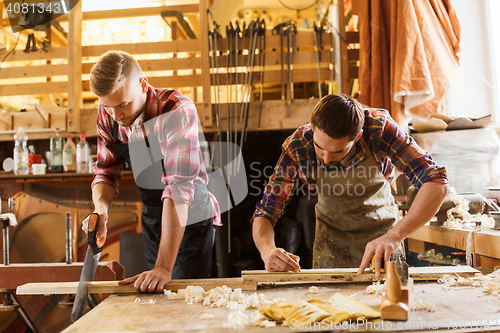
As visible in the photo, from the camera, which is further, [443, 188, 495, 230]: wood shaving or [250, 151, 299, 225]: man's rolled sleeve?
[443, 188, 495, 230]: wood shaving

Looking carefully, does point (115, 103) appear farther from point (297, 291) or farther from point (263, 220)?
point (297, 291)

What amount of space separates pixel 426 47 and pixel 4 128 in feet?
12.1

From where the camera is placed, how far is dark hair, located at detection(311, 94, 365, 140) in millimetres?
1508

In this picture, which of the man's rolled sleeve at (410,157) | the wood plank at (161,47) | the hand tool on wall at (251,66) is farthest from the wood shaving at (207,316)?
the wood plank at (161,47)

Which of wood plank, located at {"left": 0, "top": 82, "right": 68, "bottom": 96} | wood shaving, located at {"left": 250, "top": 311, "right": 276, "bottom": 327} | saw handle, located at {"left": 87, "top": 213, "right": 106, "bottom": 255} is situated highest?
wood plank, located at {"left": 0, "top": 82, "right": 68, "bottom": 96}

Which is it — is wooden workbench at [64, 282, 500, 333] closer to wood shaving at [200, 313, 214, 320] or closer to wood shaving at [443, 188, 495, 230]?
wood shaving at [200, 313, 214, 320]

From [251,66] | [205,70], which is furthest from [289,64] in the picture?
[205,70]

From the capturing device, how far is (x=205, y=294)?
1.40 metres

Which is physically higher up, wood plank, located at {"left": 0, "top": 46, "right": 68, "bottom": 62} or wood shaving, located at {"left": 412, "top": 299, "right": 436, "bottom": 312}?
wood plank, located at {"left": 0, "top": 46, "right": 68, "bottom": 62}

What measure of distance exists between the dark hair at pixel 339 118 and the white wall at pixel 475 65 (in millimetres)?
2408

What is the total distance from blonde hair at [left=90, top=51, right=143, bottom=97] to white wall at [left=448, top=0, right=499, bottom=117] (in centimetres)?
→ 302

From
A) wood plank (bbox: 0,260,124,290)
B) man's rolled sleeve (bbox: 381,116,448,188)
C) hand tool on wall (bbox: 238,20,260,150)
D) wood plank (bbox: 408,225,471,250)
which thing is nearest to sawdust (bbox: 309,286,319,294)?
man's rolled sleeve (bbox: 381,116,448,188)

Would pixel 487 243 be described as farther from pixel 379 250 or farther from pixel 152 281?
pixel 152 281

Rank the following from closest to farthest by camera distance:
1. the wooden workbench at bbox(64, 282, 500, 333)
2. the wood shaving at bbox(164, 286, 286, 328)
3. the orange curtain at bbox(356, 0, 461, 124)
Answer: the wooden workbench at bbox(64, 282, 500, 333) < the wood shaving at bbox(164, 286, 286, 328) < the orange curtain at bbox(356, 0, 461, 124)
